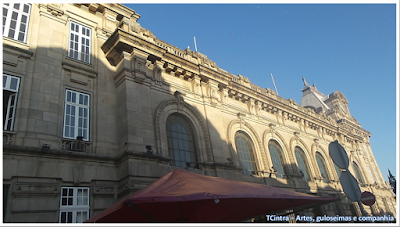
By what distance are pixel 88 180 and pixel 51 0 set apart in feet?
28.3

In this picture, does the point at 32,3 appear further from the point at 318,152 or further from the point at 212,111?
the point at 318,152

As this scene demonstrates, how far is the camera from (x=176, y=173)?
7590 millimetres

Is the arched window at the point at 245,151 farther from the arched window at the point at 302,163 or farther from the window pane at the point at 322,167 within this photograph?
the window pane at the point at 322,167

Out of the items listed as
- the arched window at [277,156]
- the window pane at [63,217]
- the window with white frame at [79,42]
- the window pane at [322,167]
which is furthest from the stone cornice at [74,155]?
the window pane at [322,167]

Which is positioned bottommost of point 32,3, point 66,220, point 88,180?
point 66,220

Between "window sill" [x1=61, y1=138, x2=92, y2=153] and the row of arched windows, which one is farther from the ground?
the row of arched windows

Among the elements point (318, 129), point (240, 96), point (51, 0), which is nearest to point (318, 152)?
point (318, 129)

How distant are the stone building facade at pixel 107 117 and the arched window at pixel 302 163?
1198 millimetres

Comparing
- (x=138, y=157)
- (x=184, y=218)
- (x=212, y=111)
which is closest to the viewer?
(x=184, y=218)

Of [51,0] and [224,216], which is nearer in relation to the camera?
[224,216]

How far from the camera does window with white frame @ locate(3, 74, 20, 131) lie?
9.97 m

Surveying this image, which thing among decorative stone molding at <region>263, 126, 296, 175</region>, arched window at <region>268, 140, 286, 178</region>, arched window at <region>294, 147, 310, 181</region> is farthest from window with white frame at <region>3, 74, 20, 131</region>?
arched window at <region>294, 147, 310, 181</region>

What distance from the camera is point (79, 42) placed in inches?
528

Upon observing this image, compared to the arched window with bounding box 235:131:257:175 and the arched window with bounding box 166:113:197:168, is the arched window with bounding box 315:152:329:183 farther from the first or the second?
the arched window with bounding box 166:113:197:168
